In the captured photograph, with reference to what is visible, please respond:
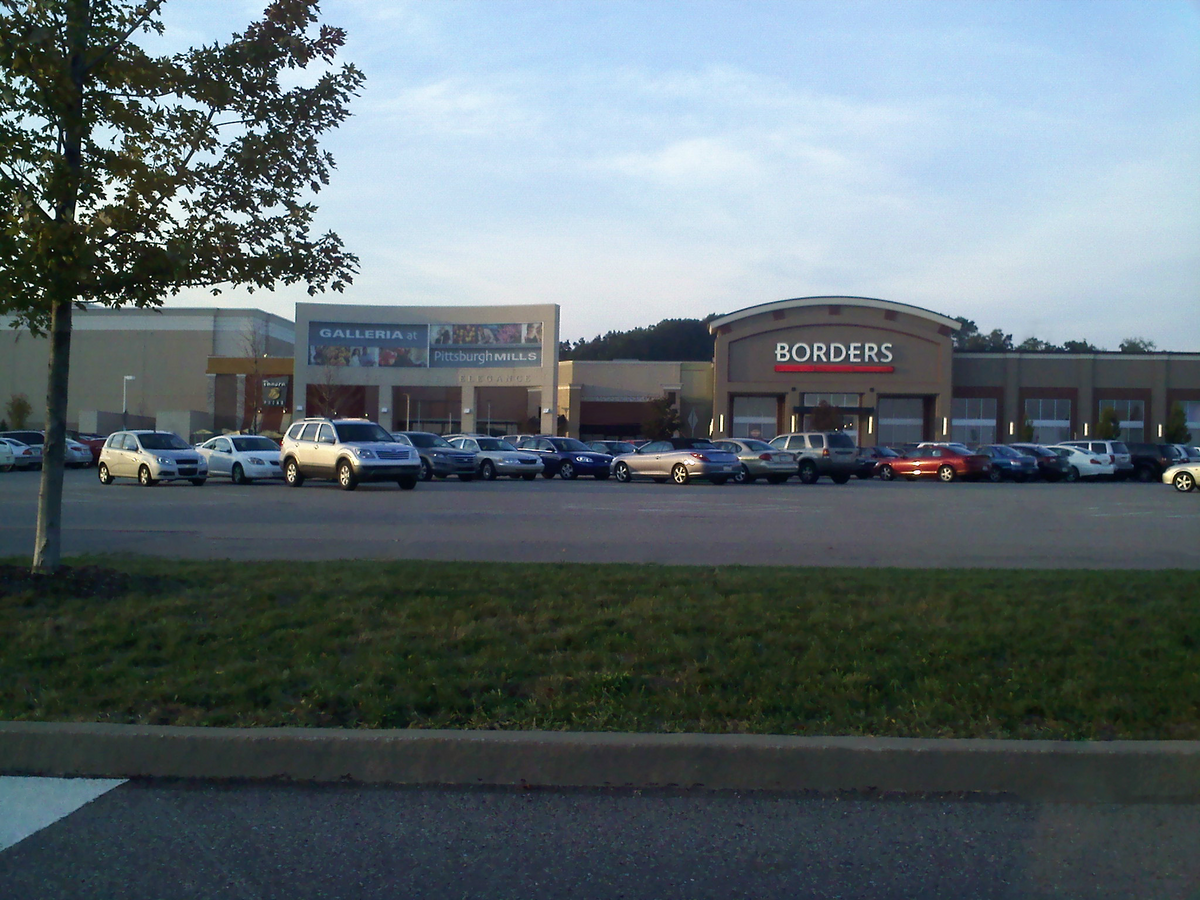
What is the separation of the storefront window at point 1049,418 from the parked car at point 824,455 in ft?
135

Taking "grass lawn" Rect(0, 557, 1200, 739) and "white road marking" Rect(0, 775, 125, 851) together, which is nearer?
"white road marking" Rect(0, 775, 125, 851)

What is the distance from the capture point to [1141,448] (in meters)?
42.9

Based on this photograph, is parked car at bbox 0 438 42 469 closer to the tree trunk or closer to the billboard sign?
the billboard sign

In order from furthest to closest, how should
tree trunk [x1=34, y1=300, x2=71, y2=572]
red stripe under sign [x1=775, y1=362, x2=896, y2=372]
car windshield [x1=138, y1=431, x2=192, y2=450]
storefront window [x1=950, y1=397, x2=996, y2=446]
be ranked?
Result: storefront window [x1=950, y1=397, x2=996, y2=446] → red stripe under sign [x1=775, y1=362, x2=896, y2=372] → car windshield [x1=138, y1=431, x2=192, y2=450] → tree trunk [x1=34, y1=300, x2=71, y2=572]

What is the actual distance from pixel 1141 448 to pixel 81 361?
6848 cm

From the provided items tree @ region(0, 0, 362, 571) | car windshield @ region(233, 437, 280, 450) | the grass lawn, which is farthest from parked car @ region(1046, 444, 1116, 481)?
tree @ region(0, 0, 362, 571)

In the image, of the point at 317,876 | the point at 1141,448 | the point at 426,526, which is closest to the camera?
the point at 317,876

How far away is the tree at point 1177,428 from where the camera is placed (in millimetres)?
63094

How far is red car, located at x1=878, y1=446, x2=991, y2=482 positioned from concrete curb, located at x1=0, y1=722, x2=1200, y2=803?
34886 millimetres

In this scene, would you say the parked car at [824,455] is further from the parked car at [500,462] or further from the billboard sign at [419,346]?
the billboard sign at [419,346]

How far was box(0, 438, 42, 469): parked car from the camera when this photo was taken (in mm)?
38562

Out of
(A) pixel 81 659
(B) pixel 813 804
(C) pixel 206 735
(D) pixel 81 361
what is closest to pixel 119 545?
(A) pixel 81 659

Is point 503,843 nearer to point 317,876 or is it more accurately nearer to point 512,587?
point 317,876

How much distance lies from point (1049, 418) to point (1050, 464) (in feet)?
105
